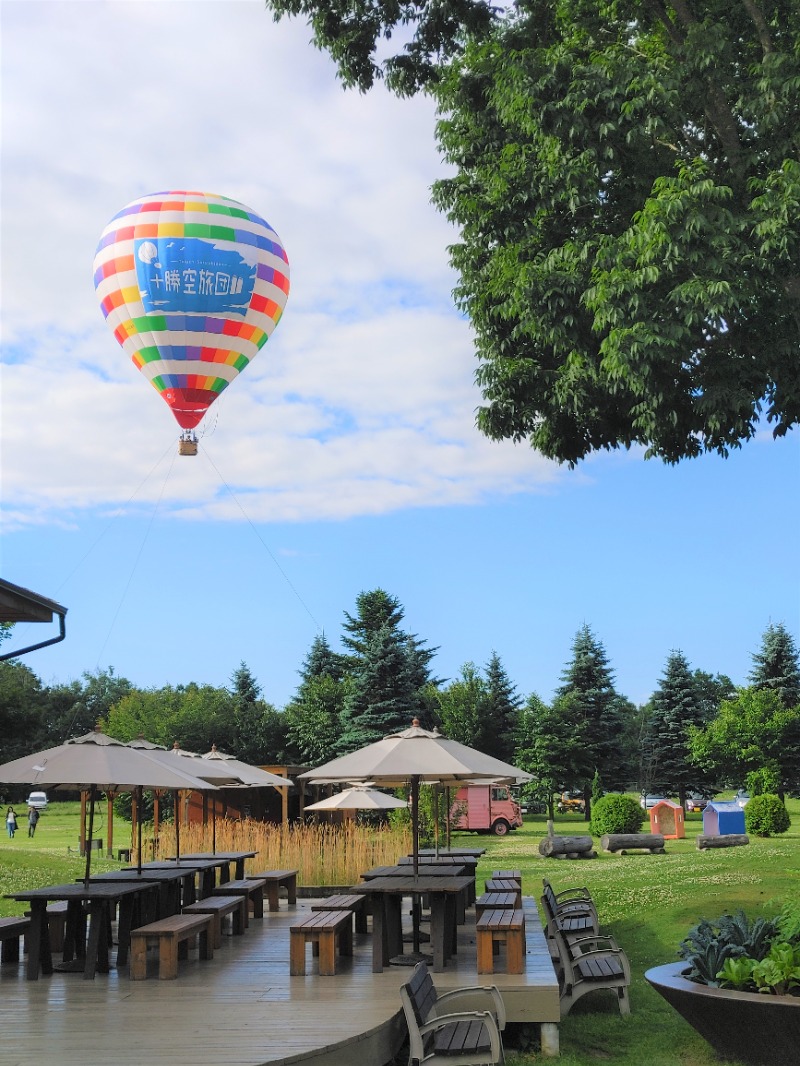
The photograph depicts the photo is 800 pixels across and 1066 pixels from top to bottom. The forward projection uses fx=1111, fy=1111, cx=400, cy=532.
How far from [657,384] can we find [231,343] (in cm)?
1095

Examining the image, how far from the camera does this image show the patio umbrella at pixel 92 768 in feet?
30.0

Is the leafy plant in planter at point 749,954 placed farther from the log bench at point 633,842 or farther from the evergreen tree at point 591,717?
the evergreen tree at point 591,717

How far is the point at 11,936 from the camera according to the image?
996 cm

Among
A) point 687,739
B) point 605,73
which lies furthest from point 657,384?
point 687,739

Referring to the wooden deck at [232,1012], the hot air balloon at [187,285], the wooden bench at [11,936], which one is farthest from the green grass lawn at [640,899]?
the hot air balloon at [187,285]

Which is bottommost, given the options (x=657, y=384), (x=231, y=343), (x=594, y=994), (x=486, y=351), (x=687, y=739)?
(x=594, y=994)

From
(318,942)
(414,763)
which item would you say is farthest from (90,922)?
(414,763)

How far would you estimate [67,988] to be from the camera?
9.05 meters

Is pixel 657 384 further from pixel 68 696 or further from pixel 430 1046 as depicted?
pixel 68 696

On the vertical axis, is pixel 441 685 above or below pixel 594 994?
above

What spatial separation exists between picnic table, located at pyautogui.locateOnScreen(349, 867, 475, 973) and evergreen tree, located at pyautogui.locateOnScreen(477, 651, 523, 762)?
41.5m

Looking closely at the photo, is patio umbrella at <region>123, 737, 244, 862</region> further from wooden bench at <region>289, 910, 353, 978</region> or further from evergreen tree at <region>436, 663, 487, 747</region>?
evergreen tree at <region>436, 663, 487, 747</region>

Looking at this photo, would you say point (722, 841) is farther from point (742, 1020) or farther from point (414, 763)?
point (742, 1020)

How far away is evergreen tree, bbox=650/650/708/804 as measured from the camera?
49.8 meters
